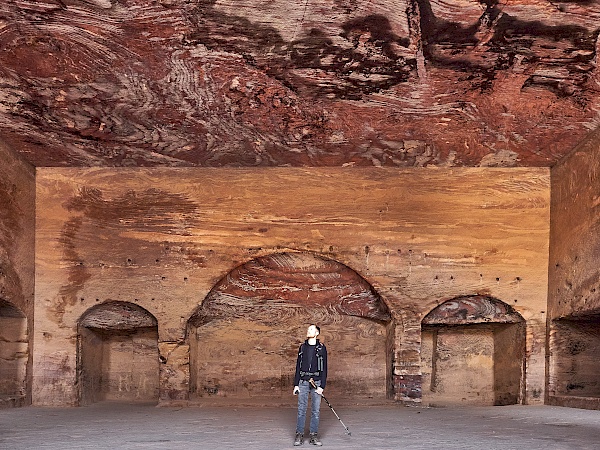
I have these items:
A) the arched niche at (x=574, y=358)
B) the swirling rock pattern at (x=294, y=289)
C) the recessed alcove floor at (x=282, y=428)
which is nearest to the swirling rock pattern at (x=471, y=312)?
the arched niche at (x=574, y=358)

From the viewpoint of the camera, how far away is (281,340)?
1173cm

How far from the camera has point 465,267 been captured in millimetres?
10852

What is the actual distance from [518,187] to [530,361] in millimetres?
2733

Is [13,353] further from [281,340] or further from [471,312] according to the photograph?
[471,312]

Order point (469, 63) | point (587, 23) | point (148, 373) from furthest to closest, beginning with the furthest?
1. point (148, 373)
2. point (469, 63)
3. point (587, 23)

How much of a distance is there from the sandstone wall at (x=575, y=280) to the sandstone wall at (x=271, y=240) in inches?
13.0

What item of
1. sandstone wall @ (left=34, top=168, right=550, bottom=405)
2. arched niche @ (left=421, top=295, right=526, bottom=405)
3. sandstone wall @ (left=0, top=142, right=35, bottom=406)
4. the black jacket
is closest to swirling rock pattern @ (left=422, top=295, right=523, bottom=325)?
sandstone wall @ (left=34, top=168, right=550, bottom=405)

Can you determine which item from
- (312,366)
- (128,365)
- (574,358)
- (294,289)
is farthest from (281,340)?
(312,366)

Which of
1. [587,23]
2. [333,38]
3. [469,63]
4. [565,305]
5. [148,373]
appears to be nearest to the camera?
[587,23]

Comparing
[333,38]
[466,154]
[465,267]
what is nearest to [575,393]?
[465,267]

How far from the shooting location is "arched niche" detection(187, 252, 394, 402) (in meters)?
11.3

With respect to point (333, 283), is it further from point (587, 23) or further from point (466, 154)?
point (587, 23)

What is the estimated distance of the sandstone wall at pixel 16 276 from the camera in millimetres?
9939

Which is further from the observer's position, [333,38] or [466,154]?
[466,154]
